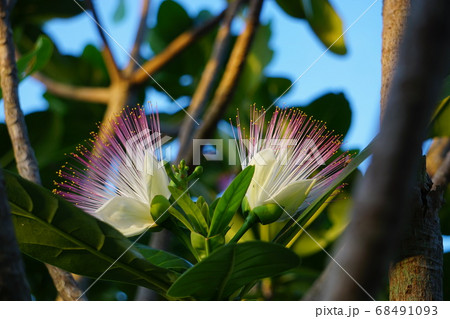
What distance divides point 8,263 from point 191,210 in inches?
14.2

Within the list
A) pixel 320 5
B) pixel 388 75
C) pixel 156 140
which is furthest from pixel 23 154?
pixel 320 5

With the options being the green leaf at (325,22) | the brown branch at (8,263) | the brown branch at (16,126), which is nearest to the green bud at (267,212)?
the brown branch at (16,126)

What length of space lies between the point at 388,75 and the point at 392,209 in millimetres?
525

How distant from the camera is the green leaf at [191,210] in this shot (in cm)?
73

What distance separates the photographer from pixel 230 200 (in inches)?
28.5

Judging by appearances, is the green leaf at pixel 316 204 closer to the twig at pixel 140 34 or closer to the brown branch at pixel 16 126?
the brown branch at pixel 16 126

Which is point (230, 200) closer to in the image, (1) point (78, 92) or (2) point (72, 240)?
(2) point (72, 240)

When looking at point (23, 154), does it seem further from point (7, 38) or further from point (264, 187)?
point (264, 187)

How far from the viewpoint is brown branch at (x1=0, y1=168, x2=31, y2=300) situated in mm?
406

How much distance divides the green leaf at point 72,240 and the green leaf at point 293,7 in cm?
106

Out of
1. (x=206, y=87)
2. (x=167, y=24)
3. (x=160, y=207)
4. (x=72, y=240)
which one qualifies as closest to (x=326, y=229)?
(x=206, y=87)

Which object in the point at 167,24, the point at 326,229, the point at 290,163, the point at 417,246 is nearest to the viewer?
the point at 417,246

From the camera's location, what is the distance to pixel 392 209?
281 mm
